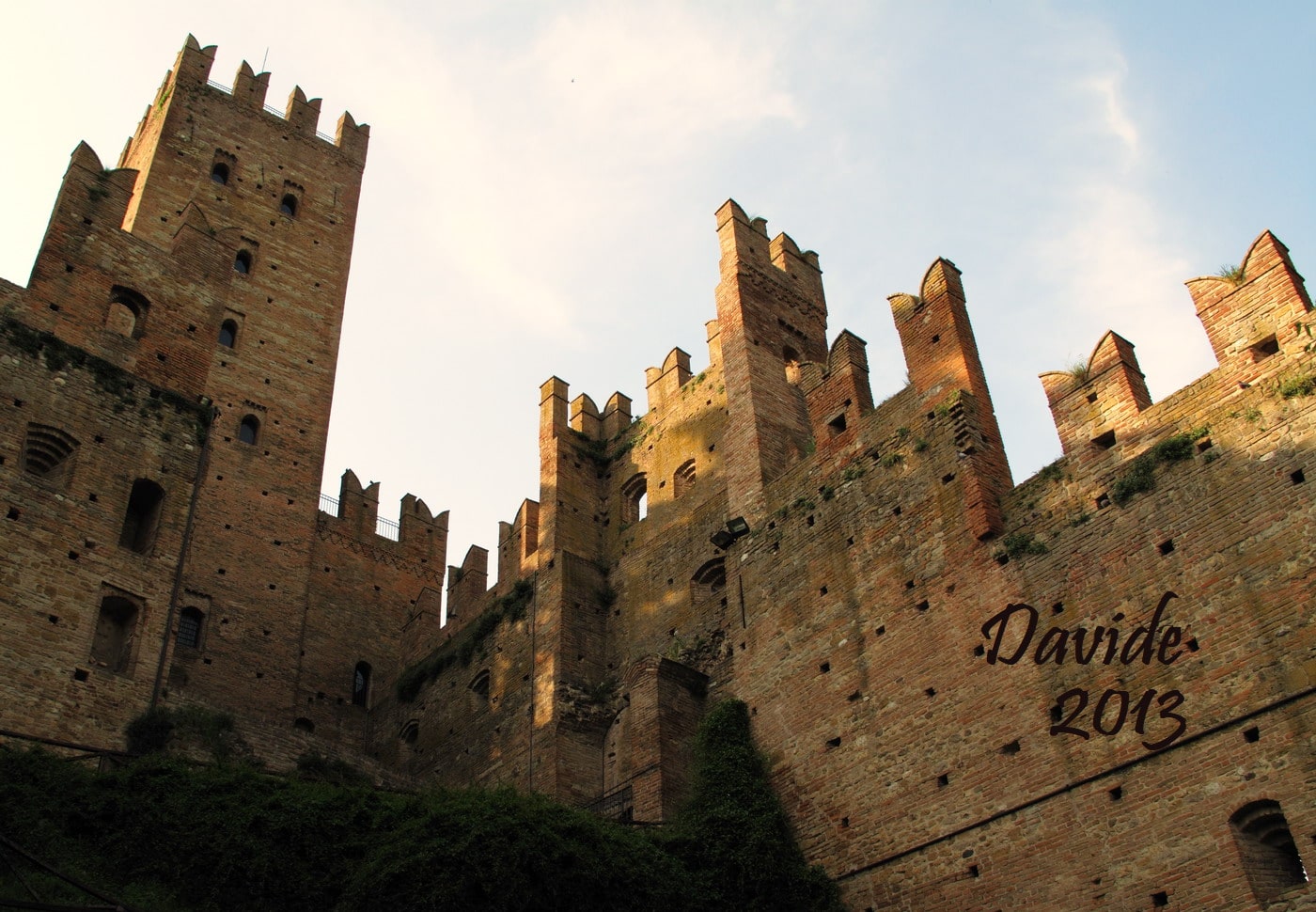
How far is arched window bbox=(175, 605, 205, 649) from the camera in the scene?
69.5ft

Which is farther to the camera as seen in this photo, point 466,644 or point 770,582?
point 466,644

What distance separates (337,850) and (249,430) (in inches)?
520

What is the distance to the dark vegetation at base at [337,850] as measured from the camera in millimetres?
12266

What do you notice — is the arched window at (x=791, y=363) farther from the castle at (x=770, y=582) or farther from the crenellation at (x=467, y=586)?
the crenellation at (x=467, y=586)

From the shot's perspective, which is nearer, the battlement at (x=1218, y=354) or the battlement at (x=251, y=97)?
the battlement at (x=1218, y=354)

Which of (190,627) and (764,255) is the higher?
(764,255)

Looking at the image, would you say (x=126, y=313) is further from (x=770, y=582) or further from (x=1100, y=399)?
(x=1100, y=399)

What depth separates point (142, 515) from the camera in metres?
17.2

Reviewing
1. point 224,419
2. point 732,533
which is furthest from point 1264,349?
point 224,419

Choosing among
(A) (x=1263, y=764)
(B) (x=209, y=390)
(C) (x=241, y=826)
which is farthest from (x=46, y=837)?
(B) (x=209, y=390)

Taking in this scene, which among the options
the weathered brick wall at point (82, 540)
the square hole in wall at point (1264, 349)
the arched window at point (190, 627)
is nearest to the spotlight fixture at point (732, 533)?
the weathered brick wall at point (82, 540)

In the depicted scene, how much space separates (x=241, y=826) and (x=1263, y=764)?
30.2 feet

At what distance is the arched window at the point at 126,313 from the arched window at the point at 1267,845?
14710 mm

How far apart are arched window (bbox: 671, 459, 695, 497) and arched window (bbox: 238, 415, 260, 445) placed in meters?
8.49
